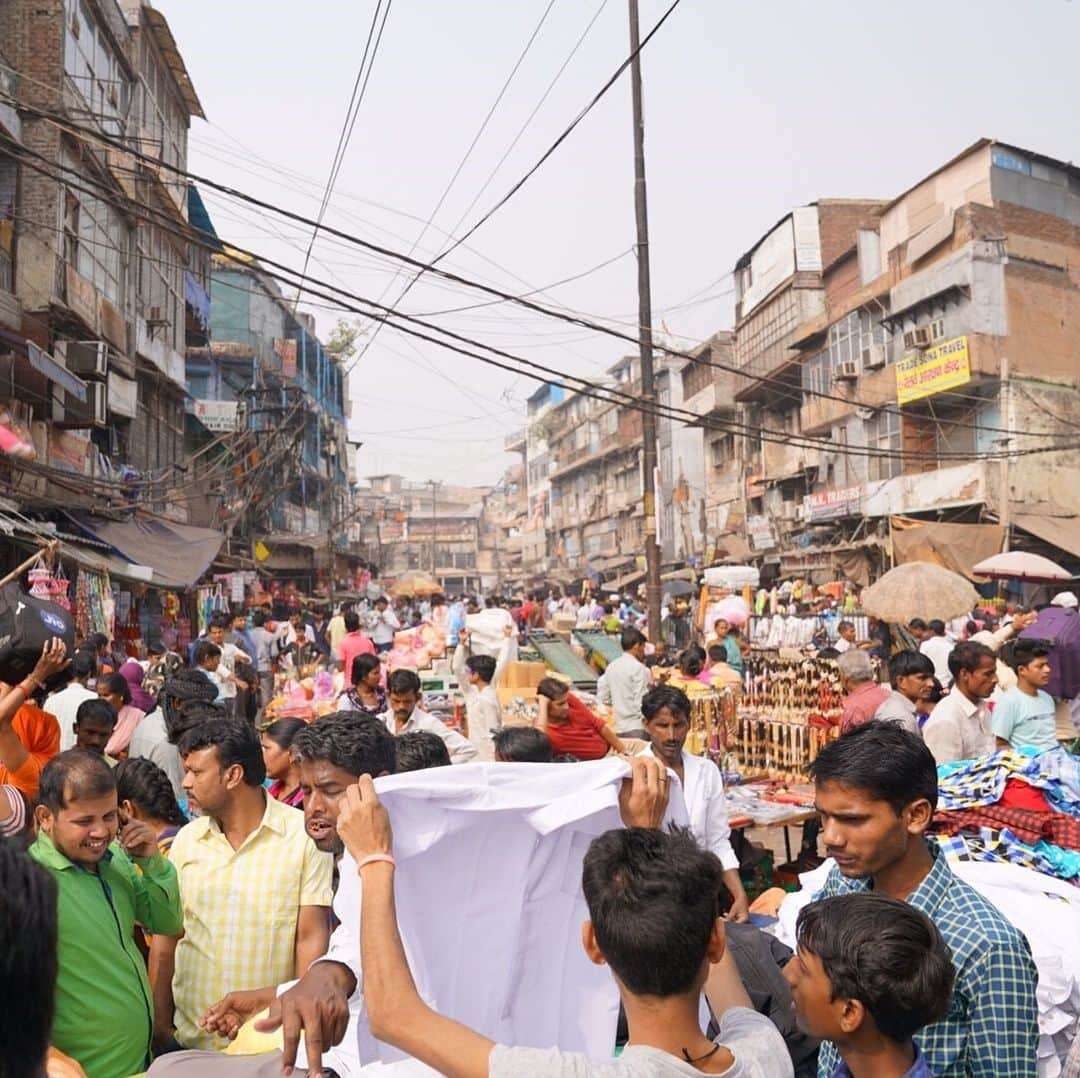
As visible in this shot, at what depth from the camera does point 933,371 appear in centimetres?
2612

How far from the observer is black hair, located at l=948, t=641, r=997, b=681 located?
19.3ft


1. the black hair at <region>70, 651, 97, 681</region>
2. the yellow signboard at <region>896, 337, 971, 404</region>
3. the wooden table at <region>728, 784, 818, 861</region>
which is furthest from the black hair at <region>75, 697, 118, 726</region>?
the yellow signboard at <region>896, 337, 971, 404</region>

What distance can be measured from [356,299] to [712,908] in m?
6.09

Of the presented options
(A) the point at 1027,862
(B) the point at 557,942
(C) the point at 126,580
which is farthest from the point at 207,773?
(C) the point at 126,580

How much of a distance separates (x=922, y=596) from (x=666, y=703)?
31.5 feet

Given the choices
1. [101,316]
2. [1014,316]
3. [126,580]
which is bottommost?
[126,580]

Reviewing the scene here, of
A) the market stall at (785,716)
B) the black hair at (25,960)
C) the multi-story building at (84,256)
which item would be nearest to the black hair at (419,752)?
the black hair at (25,960)

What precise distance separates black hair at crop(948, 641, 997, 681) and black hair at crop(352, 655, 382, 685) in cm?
394

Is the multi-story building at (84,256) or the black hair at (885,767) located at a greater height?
the multi-story building at (84,256)

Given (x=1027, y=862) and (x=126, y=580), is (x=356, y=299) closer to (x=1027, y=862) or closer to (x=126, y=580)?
(x=1027, y=862)

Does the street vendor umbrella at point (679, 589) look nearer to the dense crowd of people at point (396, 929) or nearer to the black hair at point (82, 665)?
the black hair at point (82, 665)

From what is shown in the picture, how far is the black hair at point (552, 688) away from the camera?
7134 millimetres

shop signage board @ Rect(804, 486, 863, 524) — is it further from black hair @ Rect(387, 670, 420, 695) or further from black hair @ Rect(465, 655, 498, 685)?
black hair @ Rect(387, 670, 420, 695)

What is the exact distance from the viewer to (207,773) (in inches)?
135
